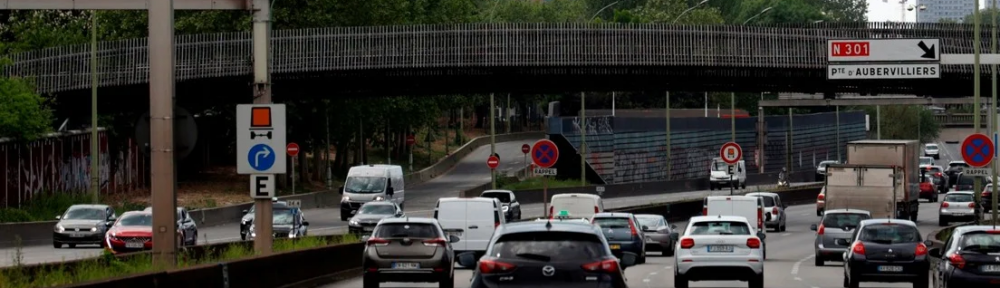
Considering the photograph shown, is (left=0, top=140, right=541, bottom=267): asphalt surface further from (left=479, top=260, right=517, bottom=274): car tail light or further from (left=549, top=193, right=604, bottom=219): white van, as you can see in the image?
(left=549, top=193, right=604, bottom=219): white van

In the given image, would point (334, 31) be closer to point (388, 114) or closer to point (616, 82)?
point (616, 82)

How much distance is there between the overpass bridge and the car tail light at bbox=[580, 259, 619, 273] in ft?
129

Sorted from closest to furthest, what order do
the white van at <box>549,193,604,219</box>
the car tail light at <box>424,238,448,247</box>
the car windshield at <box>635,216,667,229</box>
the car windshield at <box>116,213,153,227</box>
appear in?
the car tail light at <box>424,238,448,247</box>
the car windshield at <box>116,213,153,227</box>
the car windshield at <box>635,216,667,229</box>
the white van at <box>549,193,604,219</box>

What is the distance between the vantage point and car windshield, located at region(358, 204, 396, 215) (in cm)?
4806

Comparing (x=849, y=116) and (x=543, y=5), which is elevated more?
(x=543, y=5)

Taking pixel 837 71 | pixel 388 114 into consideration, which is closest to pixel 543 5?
pixel 388 114

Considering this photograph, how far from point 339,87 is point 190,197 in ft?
39.2

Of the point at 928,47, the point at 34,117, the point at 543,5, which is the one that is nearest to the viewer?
the point at 928,47

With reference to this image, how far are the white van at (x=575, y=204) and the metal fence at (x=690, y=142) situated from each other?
1821 inches

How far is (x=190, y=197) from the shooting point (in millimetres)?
72000

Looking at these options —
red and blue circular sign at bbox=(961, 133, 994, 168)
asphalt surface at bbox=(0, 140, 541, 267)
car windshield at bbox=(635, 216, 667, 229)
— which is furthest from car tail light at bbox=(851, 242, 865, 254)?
car windshield at bbox=(635, 216, 667, 229)

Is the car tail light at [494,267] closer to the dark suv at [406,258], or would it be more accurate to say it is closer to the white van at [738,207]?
the dark suv at [406,258]

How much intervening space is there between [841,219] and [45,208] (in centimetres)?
2974

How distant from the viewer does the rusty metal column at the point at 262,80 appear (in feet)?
88.1
